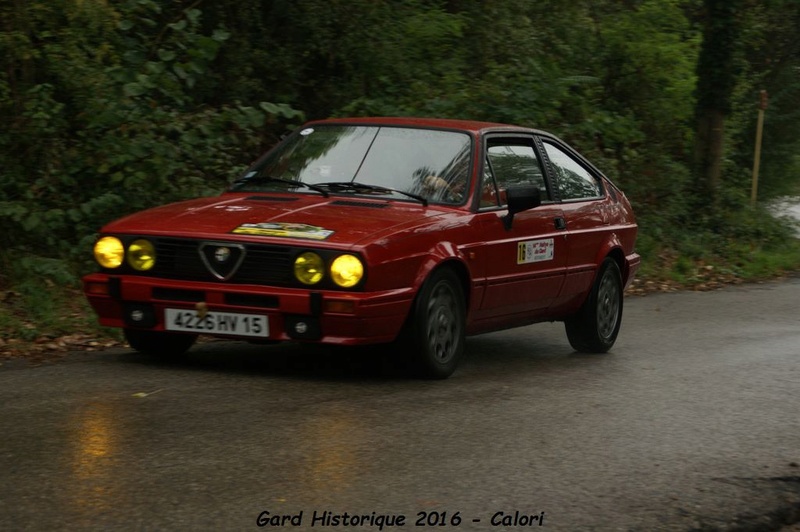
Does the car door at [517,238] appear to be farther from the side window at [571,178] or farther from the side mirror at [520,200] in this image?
the side window at [571,178]

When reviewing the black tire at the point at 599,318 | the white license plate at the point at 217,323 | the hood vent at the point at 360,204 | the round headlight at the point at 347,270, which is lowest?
the black tire at the point at 599,318

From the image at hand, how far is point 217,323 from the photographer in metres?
7.54

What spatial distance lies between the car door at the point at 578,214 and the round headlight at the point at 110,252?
3280 millimetres

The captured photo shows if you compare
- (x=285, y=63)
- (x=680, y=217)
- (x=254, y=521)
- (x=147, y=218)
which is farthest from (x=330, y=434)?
(x=680, y=217)

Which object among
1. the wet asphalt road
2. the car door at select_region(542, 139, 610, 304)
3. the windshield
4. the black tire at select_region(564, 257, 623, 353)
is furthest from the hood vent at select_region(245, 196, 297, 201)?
the black tire at select_region(564, 257, 623, 353)

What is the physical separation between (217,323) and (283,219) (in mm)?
722

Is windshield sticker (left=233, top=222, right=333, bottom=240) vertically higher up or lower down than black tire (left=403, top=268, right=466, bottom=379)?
higher up

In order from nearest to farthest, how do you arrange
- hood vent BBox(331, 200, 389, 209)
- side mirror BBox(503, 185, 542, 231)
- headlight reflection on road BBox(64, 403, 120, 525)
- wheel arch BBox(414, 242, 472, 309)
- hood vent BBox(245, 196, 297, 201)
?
headlight reflection on road BBox(64, 403, 120, 525) < wheel arch BBox(414, 242, 472, 309) < hood vent BBox(331, 200, 389, 209) < hood vent BBox(245, 196, 297, 201) < side mirror BBox(503, 185, 542, 231)

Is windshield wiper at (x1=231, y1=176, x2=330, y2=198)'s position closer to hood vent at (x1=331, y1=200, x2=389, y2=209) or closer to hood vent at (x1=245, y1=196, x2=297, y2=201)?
hood vent at (x1=245, y1=196, x2=297, y2=201)

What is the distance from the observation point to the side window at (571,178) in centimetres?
978

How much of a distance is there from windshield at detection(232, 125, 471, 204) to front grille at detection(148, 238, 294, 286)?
1130 millimetres

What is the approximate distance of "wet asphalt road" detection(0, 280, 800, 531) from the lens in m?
4.93

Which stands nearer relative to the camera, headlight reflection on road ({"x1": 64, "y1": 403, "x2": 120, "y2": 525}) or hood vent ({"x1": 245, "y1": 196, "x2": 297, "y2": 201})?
headlight reflection on road ({"x1": 64, "y1": 403, "x2": 120, "y2": 525})

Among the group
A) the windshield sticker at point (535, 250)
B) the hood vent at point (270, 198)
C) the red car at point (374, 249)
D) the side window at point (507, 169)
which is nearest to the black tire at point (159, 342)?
the red car at point (374, 249)
